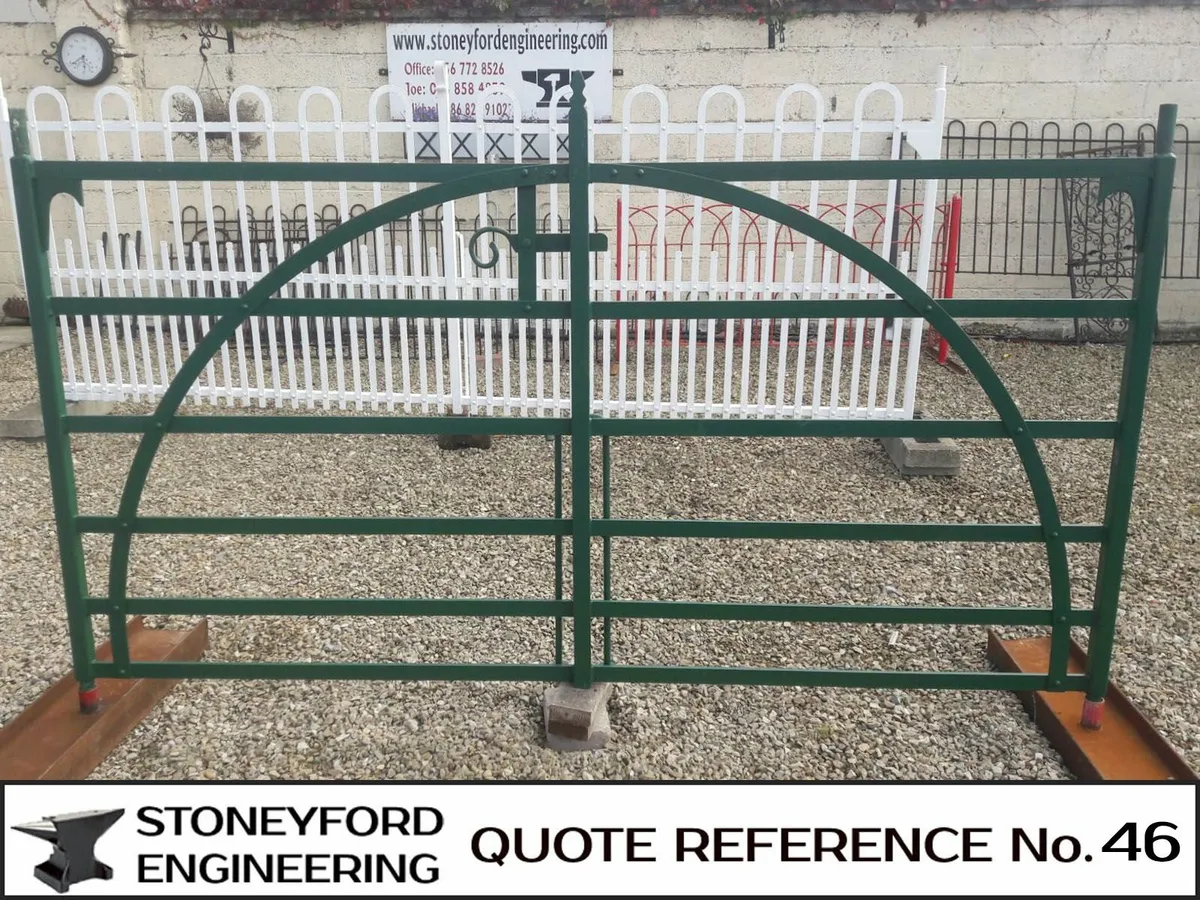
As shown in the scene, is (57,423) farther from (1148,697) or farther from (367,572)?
(1148,697)

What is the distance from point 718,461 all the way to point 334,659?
262 centimetres

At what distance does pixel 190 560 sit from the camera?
12.9 ft

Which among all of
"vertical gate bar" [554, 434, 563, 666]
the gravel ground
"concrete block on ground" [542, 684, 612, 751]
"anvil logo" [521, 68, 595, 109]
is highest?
"anvil logo" [521, 68, 595, 109]

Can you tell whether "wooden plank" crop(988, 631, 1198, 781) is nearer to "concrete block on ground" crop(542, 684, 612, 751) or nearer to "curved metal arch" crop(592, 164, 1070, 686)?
"curved metal arch" crop(592, 164, 1070, 686)

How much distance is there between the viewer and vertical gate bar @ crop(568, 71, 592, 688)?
2.17 meters

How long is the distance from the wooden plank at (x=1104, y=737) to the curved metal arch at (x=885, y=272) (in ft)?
1.80

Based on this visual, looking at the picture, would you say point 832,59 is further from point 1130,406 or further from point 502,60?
point 1130,406

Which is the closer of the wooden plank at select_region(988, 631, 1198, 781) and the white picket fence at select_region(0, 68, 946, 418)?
the wooden plank at select_region(988, 631, 1198, 781)

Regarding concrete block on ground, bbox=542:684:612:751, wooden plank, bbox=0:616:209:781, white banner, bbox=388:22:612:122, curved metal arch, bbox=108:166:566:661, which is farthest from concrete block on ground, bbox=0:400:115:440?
concrete block on ground, bbox=542:684:612:751

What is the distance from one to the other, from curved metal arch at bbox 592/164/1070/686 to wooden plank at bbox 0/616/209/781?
197 centimetres

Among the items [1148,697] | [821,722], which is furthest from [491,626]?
[1148,697]

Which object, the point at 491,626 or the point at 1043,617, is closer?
the point at 1043,617

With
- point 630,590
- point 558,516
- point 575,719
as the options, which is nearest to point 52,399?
point 558,516

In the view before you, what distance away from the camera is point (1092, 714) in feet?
8.13
